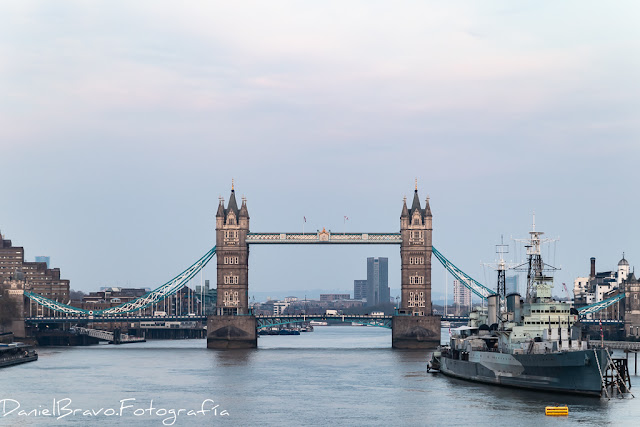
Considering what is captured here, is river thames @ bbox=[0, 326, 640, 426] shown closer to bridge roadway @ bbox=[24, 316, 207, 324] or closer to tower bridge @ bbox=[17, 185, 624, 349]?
tower bridge @ bbox=[17, 185, 624, 349]

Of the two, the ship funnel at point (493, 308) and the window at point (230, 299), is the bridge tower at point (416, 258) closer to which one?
the window at point (230, 299)

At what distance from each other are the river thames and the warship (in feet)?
3.59

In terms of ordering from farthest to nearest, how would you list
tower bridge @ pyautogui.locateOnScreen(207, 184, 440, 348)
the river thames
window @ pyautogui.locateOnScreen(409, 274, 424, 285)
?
1. window @ pyautogui.locateOnScreen(409, 274, 424, 285)
2. tower bridge @ pyautogui.locateOnScreen(207, 184, 440, 348)
3. the river thames

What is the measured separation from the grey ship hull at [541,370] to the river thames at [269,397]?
809 mm

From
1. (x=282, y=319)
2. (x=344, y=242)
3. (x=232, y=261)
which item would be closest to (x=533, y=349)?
(x=344, y=242)

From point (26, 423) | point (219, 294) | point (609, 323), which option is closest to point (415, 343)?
point (219, 294)

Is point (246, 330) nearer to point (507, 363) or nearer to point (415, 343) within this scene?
point (415, 343)

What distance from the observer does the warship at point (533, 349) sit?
72500mm

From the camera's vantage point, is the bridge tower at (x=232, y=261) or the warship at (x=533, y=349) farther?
the bridge tower at (x=232, y=261)

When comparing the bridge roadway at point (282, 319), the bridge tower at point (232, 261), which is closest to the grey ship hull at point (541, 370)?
the bridge roadway at point (282, 319)

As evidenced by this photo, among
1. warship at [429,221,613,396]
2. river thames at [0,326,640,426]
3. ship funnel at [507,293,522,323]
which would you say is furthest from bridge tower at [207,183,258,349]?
ship funnel at [507,293,522,323]

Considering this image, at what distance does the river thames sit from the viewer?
216 feet

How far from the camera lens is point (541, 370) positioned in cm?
7631

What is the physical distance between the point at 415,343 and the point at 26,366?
169 ft
